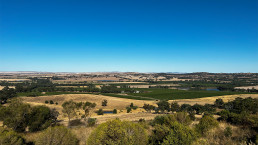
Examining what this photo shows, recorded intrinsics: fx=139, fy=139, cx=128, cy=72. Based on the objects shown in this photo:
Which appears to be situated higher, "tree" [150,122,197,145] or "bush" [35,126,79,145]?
"tree" [150,122,197,145]

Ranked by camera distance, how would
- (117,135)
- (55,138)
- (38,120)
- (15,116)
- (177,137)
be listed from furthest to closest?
(38,120) → (15,116) → (55,138) → (117,135) → (177,137)

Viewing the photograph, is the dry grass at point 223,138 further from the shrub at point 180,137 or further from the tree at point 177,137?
the tree at point 177,137

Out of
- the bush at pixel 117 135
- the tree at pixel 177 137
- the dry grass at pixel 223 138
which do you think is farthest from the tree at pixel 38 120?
the dry grass at pixel 223 138

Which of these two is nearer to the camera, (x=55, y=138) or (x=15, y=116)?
(x=55, y=138)

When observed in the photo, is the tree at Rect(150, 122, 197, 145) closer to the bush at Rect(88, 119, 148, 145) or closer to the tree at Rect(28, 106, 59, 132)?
the bush at Rect(88, 119, 148, 145)

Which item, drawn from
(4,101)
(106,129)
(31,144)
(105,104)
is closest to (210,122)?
(106,129)

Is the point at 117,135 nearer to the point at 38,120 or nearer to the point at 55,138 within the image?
the point at 55,138

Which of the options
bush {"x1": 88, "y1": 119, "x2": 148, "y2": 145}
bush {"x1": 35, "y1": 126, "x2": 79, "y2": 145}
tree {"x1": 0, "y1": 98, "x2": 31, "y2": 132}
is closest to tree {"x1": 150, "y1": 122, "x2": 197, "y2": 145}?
Answer: bush {"x1": 88, "y1": 119, "x2": 148, "y2": 145}

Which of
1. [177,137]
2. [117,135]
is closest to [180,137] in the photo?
[177,137]

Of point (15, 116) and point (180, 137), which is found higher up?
point (180, 137)

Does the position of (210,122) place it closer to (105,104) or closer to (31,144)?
(31,144)
